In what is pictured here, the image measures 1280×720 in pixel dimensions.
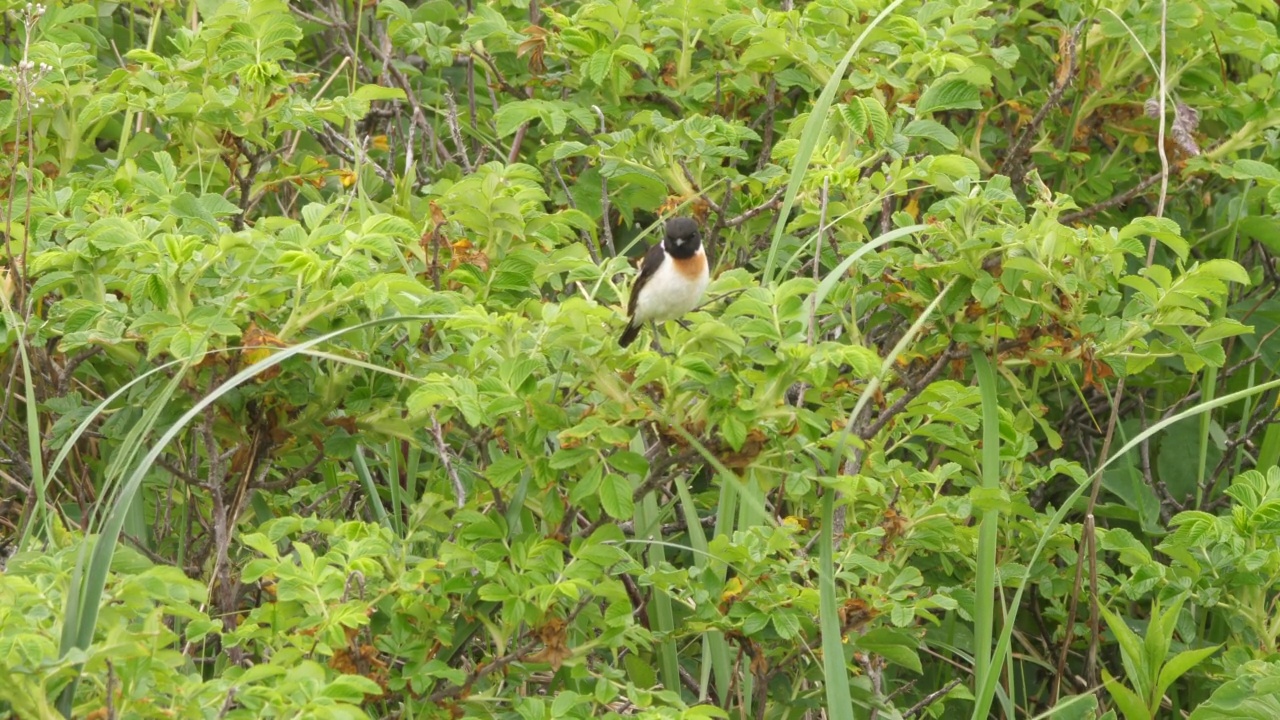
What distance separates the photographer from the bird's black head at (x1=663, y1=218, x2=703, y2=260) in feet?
13.1

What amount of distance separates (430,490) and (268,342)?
2.62ft

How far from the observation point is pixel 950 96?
3.91 m

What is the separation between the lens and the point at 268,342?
3047 mm

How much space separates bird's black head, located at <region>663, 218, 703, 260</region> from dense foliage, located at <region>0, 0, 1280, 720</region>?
0.31 ft

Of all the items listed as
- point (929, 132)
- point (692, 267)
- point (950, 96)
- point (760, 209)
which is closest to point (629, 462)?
point (692, 267)

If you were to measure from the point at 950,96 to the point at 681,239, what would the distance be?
81 centimetres

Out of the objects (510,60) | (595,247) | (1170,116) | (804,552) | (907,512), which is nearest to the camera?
(804,552)

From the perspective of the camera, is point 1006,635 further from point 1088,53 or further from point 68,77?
point 68,77

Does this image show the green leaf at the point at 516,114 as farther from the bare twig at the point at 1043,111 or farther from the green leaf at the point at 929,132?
the bare twig at the point at 1043,111

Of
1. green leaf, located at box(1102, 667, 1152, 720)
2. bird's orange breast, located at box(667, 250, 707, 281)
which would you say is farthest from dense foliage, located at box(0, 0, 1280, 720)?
bird's orange breast, located at box(667, 250, 707, 281)

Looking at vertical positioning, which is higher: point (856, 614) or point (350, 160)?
point (350, 160)

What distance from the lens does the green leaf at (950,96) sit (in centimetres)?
390

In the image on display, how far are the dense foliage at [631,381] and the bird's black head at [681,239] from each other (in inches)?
3.8

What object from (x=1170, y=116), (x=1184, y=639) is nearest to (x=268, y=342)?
(x=1184, y=639)
